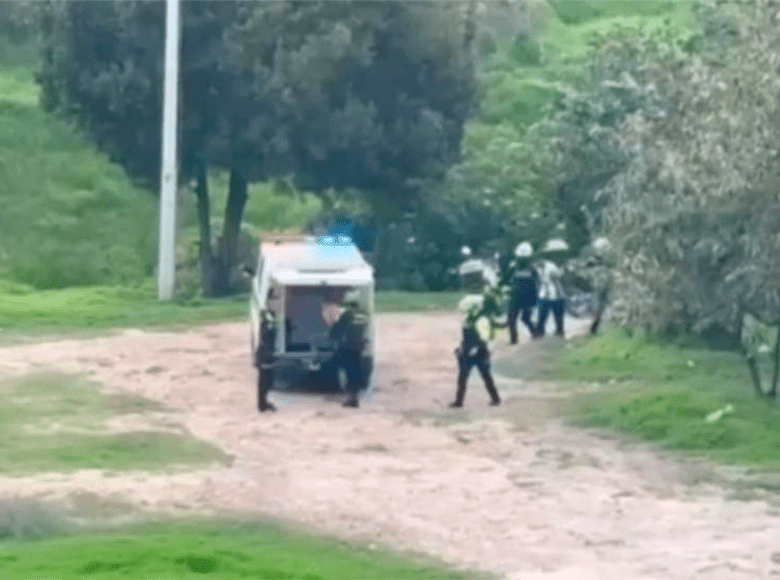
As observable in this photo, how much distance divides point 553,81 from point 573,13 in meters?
8.13

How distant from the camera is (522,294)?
30094mm

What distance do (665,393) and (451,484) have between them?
514 cm

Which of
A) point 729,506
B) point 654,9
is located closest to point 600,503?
point 729,506

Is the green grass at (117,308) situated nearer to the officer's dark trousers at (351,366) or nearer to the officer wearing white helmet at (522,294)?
the officer wearing white helmet at (522,294)

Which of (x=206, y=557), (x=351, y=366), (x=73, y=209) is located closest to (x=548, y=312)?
(x=351, y=366)

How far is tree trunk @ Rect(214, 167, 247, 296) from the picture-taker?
126 feet

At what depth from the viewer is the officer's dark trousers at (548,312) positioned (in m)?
30.2

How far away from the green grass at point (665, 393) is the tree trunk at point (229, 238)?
33.8 ft

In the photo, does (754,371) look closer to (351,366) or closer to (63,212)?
(351,366)

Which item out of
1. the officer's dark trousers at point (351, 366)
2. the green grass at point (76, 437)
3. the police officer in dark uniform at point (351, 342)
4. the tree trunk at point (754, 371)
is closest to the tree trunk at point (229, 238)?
the green grass at point (76, 437)

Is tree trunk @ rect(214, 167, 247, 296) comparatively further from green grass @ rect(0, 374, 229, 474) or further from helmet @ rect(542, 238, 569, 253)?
green grass @ rect(0, 374, 229, 474)

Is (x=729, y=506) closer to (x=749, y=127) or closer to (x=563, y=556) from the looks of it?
(x=563, y=556)

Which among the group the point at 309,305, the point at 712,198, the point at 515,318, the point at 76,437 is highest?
the point at 712,198

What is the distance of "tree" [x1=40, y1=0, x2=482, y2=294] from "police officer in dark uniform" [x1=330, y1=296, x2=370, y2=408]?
38.1 feet
